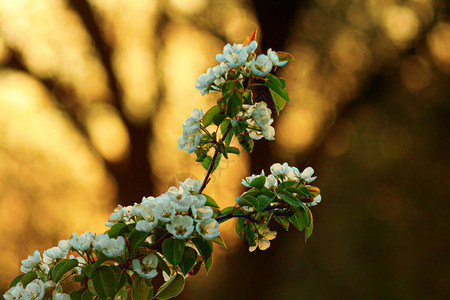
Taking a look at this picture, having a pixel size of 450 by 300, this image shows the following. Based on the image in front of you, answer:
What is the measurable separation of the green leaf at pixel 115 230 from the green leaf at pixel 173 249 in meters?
0.12

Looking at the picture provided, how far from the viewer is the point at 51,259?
3.41ft

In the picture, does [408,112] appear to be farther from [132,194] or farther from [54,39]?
[54,39]

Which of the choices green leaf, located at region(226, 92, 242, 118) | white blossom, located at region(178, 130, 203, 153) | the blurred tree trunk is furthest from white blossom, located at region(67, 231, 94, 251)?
the blurred tree trunk

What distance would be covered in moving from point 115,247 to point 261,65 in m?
0.46

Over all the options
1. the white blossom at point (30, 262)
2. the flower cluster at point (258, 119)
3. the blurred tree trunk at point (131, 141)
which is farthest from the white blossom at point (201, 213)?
the blurred tree trunk at point (131, 141)

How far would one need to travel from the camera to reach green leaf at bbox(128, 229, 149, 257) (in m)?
0.94

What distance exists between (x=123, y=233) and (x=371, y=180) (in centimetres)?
312

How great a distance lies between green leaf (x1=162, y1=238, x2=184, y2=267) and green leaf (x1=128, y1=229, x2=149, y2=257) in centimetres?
4

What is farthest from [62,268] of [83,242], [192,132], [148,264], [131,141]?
[131,141]

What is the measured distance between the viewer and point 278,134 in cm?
351

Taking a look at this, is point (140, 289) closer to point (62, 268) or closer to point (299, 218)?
point (62, 268)

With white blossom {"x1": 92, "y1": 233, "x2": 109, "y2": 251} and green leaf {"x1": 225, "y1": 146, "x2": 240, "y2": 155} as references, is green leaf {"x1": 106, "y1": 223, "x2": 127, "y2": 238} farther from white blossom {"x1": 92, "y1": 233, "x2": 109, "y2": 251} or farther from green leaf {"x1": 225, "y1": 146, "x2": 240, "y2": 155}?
green leaf {"x1": 225, "y1": 146, "x2": 240, "y2": 155}

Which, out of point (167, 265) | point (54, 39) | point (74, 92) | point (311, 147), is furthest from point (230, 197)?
point (167, 265)

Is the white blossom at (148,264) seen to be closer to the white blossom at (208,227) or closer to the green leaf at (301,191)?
the white blossom at (208,227)
